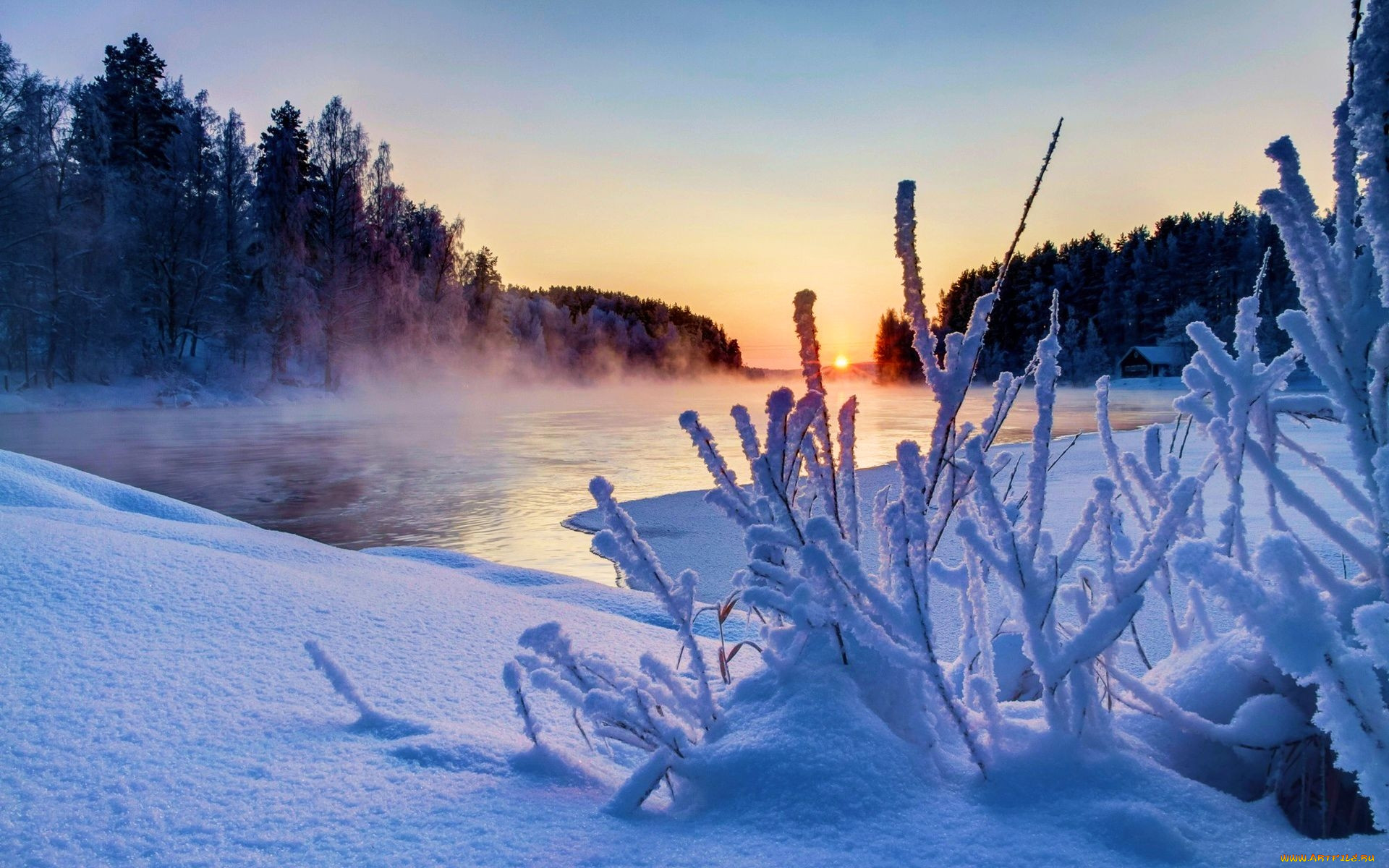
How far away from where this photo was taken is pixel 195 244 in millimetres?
30641

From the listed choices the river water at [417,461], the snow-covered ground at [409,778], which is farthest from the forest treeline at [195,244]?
the snow-covered ground at [409,778]

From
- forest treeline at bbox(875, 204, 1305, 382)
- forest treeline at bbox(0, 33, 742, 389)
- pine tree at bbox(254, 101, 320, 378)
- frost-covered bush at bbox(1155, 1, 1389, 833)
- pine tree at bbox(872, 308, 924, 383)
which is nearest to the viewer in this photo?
frost-covered bush at bbox(1155, 1, 1389, 833)

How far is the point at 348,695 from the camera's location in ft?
4.30

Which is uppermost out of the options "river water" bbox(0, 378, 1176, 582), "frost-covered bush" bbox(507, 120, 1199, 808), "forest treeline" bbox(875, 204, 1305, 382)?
"forest treeline" bbox(875, 204, 1305, 382)

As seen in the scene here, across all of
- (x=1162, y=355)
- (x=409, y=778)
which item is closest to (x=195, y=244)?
(x=409, y=778)

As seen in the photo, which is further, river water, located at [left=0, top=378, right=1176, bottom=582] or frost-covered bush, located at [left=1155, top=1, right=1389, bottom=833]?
river water, located at [left=0, top=378, right=1176, bottom=582]

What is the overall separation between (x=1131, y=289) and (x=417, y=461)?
59716mm

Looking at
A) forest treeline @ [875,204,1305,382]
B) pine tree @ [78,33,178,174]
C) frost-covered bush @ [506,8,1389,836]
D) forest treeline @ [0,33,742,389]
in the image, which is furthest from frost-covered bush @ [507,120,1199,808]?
forest treeline @ [875,204,1305,382]

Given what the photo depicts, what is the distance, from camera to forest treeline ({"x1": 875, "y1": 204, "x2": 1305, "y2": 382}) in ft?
164

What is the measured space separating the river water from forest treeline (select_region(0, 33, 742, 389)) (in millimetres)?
4681

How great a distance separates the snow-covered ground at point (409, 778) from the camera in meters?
0.89

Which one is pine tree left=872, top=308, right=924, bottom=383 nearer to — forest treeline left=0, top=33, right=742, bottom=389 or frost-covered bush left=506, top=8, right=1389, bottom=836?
forest treeline left=0, top=33, right=742, bottom=389

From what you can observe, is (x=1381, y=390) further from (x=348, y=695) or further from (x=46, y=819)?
(x=46, y=819)

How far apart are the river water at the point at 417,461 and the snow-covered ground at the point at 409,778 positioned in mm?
677
